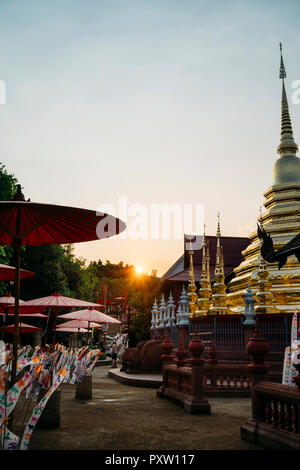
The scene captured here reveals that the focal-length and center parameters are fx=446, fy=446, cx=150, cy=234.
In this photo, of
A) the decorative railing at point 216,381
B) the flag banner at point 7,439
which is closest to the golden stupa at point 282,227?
the decorative railing at point 216,381

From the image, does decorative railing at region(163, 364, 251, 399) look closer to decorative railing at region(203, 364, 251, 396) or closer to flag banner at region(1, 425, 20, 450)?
decorative railing at region(203, 364, 251, 396)

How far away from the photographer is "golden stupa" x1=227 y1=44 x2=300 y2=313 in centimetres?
1755

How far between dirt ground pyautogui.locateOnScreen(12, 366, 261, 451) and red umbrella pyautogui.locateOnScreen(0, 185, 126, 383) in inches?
75.2

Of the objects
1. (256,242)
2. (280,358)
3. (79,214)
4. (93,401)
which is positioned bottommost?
(93,401)

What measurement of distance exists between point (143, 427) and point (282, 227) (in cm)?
1413

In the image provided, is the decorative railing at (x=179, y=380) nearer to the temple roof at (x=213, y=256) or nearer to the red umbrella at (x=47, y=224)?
the red umbrella at (x=47, y=224)

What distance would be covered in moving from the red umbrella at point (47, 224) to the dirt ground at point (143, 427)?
1.91 m

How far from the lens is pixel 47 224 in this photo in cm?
648

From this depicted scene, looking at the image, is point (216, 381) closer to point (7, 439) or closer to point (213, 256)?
point (7, 439)

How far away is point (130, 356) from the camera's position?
62.0 ft

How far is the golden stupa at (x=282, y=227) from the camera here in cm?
1755

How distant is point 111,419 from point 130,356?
1077 cm
